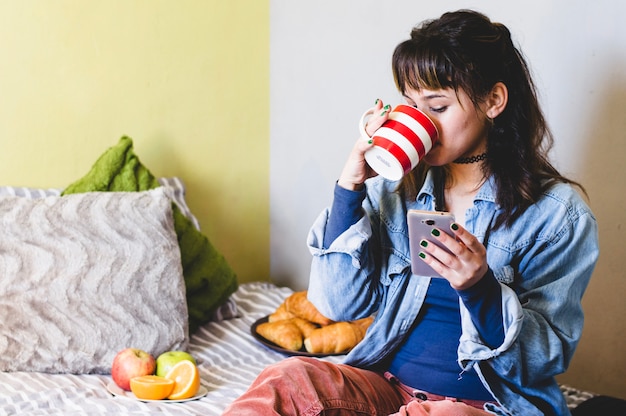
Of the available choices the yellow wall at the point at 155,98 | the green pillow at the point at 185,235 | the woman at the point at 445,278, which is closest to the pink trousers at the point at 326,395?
the woman at the point at 445,278

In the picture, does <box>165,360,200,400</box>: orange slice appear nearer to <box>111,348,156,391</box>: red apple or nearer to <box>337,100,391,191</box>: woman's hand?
<box>111,348,156,391</box>: red apple

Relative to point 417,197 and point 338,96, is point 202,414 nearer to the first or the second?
point 417,197

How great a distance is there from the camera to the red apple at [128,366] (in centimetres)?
158

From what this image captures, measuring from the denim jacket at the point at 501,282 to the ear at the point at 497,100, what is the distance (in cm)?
13

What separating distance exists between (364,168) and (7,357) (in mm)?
923

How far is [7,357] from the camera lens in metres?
1.60

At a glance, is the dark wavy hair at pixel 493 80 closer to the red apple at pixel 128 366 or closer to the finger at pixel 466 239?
the finger at pixel 466 239

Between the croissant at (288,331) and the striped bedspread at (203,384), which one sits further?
the croissant at (288,331)

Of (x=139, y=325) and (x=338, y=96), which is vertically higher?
(x=338, y=96)

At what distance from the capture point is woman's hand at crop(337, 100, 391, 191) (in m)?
1.16

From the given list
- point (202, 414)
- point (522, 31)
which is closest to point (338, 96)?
point (522, 31)

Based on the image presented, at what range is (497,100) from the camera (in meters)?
1.25

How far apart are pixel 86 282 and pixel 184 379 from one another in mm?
333

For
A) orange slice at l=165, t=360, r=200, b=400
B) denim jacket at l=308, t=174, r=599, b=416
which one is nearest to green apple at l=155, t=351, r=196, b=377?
orange slice at l=165, t=360, r=200, b=400
